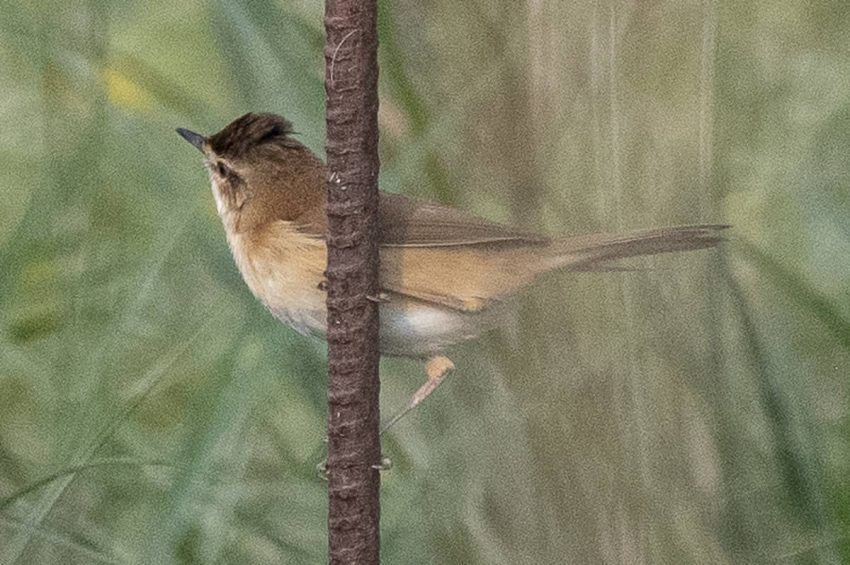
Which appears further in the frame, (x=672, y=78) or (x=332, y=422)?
(x=672, y=78)

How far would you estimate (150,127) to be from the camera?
3.04m

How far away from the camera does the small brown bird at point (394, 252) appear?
→ 2.58 m

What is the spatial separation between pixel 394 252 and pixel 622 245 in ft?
1.45

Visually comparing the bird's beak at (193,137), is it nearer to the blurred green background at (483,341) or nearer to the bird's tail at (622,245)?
the blurred green background at (483,341)

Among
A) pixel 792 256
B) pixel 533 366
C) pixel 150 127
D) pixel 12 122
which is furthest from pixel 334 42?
pixel 12 122

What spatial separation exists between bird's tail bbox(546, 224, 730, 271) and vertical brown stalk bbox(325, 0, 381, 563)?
572 mm

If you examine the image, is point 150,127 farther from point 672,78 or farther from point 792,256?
point 792,256

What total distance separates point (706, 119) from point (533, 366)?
0.51 meters

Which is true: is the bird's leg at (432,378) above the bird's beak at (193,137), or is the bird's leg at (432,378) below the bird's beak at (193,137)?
below

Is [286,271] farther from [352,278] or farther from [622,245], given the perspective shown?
[352,278]

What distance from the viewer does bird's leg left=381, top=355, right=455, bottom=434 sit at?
2596 millimetres

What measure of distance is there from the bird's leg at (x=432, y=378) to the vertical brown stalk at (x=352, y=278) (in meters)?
0.58

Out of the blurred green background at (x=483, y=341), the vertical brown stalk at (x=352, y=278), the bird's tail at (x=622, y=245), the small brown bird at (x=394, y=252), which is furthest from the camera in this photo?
the small brown bird at (x=394, y=252)

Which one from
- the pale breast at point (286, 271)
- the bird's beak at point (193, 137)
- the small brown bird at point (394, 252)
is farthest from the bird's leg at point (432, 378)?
the bird's beak at point (193, 137)
